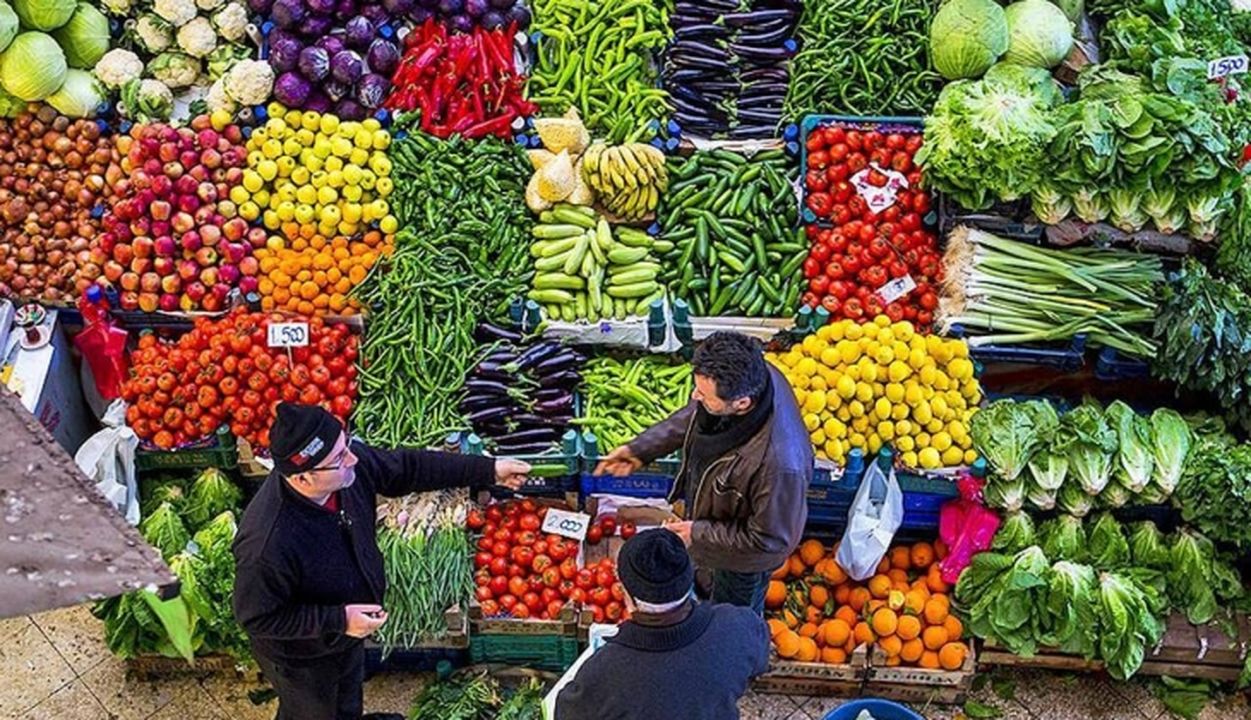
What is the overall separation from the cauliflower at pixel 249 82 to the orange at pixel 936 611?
3787mm

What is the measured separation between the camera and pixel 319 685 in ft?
12.9

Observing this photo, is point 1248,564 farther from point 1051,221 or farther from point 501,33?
point 501,33

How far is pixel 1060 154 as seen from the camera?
4809 mm

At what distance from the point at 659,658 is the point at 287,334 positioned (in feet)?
8.31

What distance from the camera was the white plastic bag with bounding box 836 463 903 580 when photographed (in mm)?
4645

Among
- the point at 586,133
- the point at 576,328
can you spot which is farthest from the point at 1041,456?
the point at 586,133

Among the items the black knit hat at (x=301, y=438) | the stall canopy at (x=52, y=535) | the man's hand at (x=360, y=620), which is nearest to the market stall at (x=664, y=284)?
the man's hand at (x=360, y=620)

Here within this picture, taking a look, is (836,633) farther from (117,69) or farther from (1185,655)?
(117,69)

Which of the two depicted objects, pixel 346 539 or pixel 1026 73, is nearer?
pixel 346 539

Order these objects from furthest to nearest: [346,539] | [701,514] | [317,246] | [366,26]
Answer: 1. [366,26]
2. [317,246]
3. [701,514]
4. [346,539]

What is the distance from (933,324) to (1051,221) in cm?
65

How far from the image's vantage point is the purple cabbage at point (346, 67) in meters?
5.57

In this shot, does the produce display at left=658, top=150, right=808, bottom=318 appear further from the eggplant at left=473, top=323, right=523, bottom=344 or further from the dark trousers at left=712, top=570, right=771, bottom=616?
the dark trousers at left=712, top=570, right=771, bottom=616

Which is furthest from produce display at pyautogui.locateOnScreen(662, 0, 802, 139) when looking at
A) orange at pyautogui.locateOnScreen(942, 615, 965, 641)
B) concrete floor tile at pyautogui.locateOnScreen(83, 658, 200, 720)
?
concrete floor tile at pyautogui.locateOnScreen(83, 658, 200, 720)
